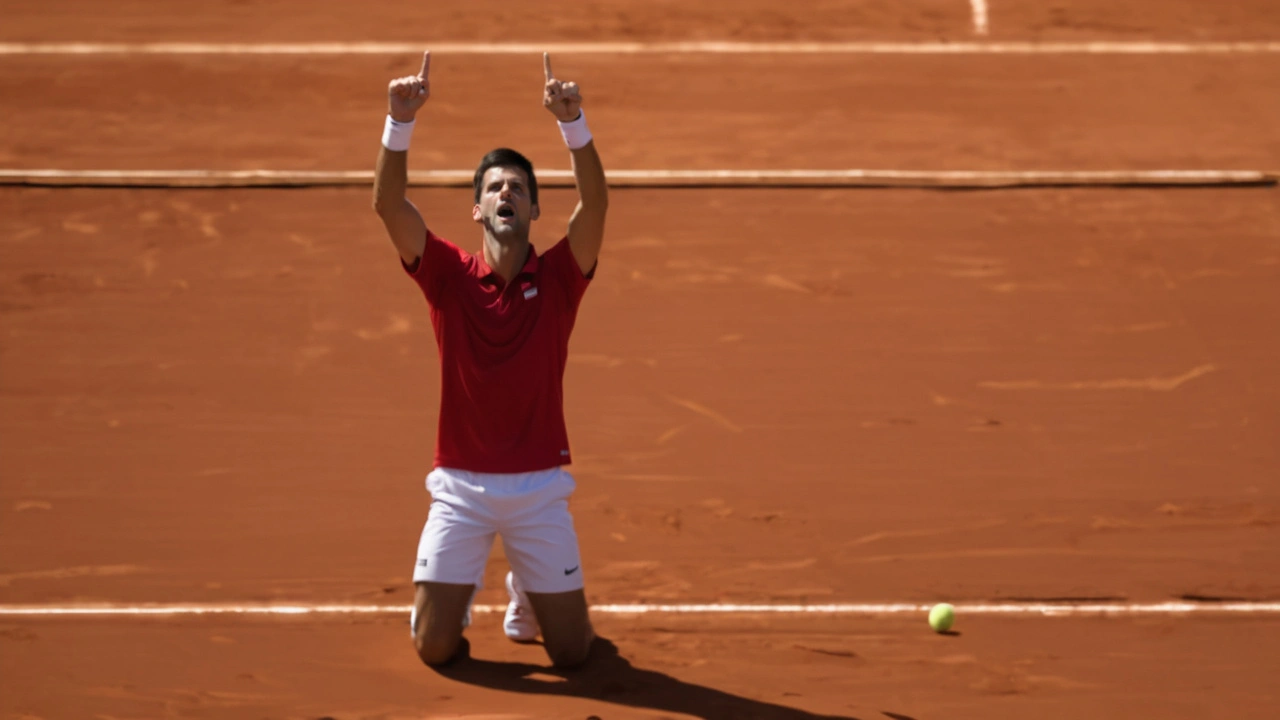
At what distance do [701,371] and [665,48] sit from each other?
353 centimetres

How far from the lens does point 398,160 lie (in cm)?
561

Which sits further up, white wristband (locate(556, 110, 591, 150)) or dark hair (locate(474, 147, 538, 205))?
white wristband (locate(556, 110, 591, 150))

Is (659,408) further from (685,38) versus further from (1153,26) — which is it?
(1153,26)

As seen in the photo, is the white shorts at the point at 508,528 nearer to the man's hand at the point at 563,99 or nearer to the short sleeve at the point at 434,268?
the short sleeve at the point at 434,268

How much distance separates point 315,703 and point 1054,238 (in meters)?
5.19

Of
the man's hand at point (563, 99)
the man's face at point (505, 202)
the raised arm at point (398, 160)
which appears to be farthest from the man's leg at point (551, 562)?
the man's hand at point (563, 99)

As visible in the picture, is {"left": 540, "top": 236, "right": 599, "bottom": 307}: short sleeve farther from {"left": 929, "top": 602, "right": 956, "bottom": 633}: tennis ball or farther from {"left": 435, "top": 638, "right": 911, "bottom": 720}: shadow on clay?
{"left": 929, "top": 602, "right": 956, "bottom": 633}: tennis ball

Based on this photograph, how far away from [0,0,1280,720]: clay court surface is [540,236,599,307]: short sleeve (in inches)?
57.3

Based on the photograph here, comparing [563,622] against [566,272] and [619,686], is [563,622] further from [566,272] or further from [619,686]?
[566,272]

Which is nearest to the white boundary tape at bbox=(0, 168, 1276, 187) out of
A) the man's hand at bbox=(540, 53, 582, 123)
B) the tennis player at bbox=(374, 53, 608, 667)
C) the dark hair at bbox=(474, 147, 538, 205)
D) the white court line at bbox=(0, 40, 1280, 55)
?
the white court line at bbox=(0, 40, 1280, 55)

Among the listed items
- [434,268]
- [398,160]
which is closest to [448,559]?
[434,268]

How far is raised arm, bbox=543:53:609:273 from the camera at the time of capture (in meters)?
5.54

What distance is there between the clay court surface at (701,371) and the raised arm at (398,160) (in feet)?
5.68

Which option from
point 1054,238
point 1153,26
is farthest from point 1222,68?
point 1054,238
